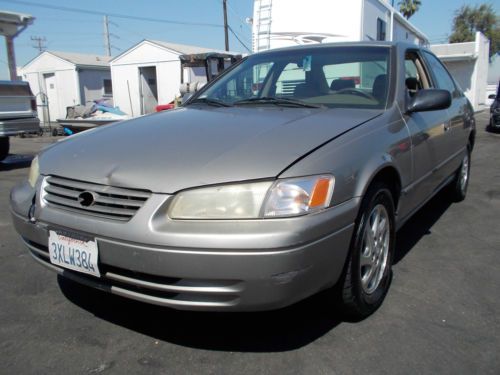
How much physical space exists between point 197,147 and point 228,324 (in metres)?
0.98

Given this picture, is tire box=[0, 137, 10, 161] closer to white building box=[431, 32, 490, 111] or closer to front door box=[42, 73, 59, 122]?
front door box=[42, 73, 59, 122]

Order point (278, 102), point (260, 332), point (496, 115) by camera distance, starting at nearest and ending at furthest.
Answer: point (260, 332), point (278, 102), point (496, 115)

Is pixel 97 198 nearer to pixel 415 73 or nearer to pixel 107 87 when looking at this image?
pixel 415 73

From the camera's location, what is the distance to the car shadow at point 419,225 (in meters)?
3.68

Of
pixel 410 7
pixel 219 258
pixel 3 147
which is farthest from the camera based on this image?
pixel 410 7

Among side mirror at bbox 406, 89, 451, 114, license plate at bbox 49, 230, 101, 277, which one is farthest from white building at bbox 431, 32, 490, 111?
license plate at bbox 49, 230, 101, 277

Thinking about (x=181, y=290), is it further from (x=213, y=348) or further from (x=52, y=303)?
(x=52, y=303)

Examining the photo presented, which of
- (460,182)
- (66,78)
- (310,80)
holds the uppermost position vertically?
(66,78)

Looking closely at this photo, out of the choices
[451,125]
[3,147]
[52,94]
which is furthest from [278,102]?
[52,94]

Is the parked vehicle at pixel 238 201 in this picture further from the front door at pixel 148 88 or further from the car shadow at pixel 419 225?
the front door at pixel 148 88

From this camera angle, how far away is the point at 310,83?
332 centimetres

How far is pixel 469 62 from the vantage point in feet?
78.7

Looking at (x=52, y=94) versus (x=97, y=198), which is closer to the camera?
(x=97, y=198)

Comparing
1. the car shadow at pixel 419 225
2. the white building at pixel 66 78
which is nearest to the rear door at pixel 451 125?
the car shadow at pixel 419 225
